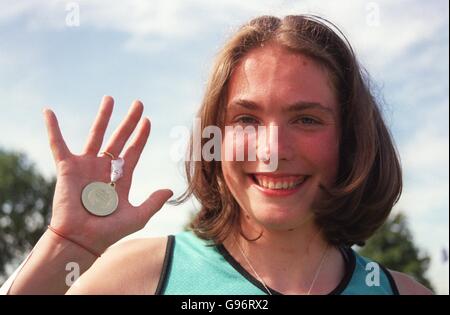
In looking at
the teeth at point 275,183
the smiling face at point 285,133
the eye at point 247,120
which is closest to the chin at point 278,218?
the smiling face at point 285,133

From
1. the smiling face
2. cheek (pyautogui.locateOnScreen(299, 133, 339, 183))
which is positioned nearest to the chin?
the smiling face

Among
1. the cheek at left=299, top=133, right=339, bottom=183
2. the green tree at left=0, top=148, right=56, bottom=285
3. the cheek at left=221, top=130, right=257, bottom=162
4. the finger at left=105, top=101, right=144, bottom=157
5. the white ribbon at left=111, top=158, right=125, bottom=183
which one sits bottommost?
the white ribbon at left=111, top=158, right=125, bottom=183

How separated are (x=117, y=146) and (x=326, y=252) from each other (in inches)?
54.7

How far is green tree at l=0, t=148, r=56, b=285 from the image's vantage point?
2153 inches

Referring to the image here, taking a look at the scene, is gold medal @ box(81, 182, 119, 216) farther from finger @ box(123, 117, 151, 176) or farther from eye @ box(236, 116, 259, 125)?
eye @ box(236, 116, 259, 125)

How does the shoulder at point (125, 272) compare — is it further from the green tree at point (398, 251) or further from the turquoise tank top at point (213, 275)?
the green tree at point (398, 251)

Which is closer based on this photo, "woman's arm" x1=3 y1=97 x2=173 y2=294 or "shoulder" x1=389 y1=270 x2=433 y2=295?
"woman's arm" x1=3 y1=97 x2=173 y2=294

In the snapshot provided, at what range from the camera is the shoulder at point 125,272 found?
3389 millimetres

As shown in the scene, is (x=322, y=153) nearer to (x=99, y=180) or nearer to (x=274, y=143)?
(x=274, y=143)

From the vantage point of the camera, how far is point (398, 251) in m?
44.2

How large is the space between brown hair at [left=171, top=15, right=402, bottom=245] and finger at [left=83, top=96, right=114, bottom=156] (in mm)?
658

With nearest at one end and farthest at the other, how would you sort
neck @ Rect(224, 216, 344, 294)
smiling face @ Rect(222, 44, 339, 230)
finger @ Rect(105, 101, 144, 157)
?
finger @ Rect(105, 101, 144, 157) → smiling face @ Rect(222, 44, 339, 230) → neck @ Rect(224, 216, 344, 294)

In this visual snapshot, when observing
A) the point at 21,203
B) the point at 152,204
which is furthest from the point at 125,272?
the point at 21,203
